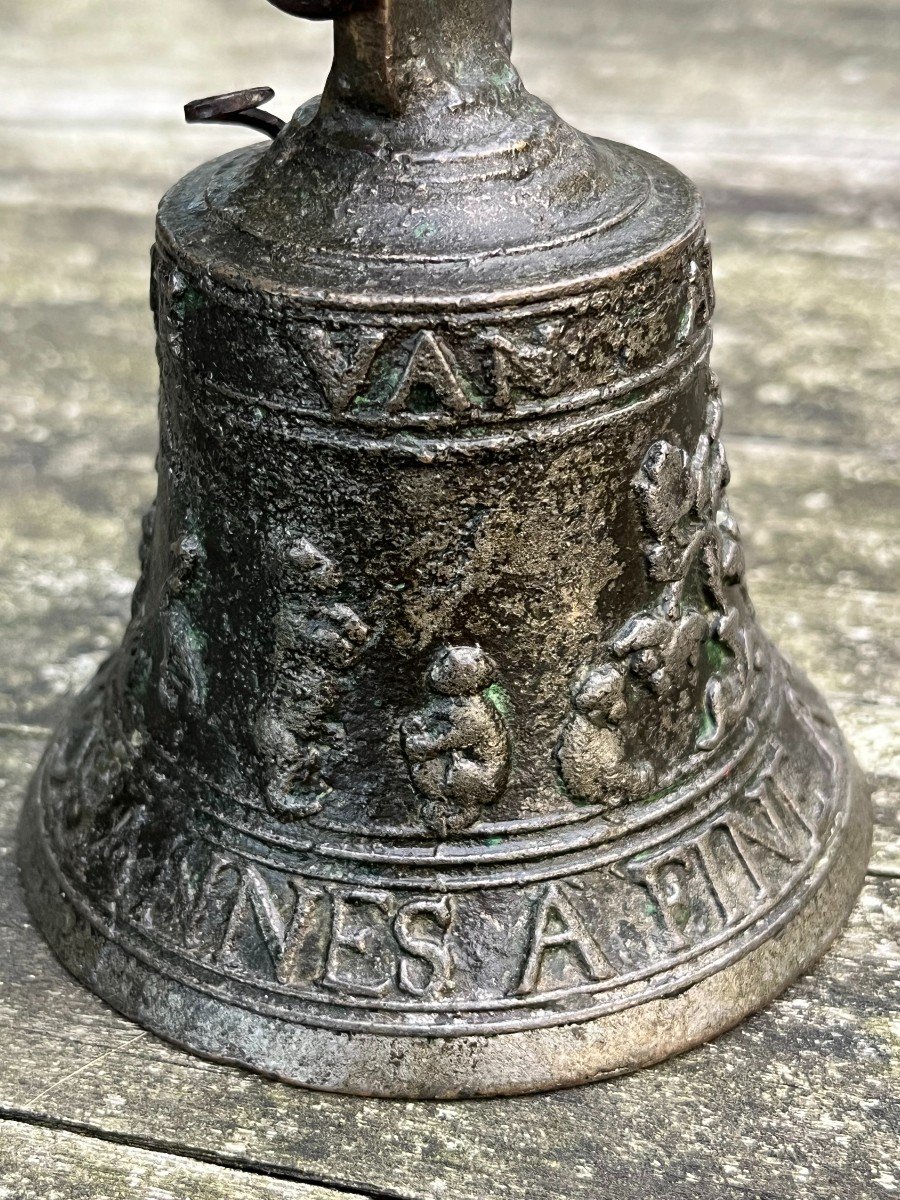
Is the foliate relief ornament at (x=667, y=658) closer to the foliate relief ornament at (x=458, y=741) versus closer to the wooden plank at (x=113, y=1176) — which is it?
the foliate relief ornament at (x=458, y=741)

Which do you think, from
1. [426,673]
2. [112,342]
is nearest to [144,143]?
[112,342]

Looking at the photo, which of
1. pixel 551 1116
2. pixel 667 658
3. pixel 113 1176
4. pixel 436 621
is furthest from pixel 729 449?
pixel 113 1176

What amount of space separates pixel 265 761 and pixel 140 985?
22 cm

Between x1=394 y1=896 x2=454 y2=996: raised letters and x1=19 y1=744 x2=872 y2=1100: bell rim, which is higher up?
x1=394 y1=896 x2=454 y2=996: raised letters

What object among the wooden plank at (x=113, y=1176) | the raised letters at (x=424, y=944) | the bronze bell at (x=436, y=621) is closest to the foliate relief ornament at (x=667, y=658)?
the bronze bell at (x=436, y=621)

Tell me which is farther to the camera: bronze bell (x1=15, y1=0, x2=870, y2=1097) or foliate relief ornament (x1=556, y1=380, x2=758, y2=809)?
foliate relief ornament (x1=556, y1=380, x2=758, y2=809)

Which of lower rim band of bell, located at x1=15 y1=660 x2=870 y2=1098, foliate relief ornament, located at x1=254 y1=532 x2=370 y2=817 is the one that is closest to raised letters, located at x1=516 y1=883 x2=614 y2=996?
lower rim band of bell, located at x1=15 y1=660 x2=870 y2=1098

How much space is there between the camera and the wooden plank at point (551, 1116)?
1142 millimetres

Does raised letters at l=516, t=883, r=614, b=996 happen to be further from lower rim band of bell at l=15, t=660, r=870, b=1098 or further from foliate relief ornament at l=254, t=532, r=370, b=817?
foliate relief ornament at l=254, t=532, r=370, b=817

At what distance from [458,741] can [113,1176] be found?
1.38 feet

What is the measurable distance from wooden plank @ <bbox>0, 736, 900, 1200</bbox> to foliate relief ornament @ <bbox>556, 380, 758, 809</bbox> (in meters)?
0.24

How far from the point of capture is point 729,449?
224cm

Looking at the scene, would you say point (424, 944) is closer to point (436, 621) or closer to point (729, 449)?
point (436, 621)

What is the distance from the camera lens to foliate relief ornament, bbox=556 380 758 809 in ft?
4.03
